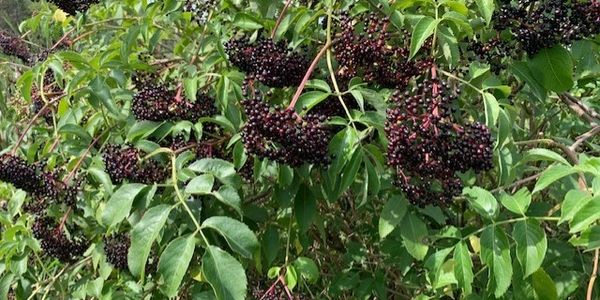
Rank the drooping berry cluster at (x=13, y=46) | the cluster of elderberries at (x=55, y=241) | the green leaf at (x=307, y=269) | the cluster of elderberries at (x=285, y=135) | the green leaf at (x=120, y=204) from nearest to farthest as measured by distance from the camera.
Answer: the cluster of elderberries at (x=285, y=135)
the green leaf at (x=120, y=204)
the green leaf at (x=307, y=269)
the cluster of elderberries at (x=55, y=241)
the drooping berry cluster at (x=13, y=46)

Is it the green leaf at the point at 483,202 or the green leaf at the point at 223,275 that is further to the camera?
the green leaf at the point at 483,202

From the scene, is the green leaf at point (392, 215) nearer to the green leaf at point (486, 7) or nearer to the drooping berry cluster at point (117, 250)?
the green leaf at point (486, 7)

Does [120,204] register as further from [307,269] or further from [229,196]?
[307,269]

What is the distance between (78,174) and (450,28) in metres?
1.24

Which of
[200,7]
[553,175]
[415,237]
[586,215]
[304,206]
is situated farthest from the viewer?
[200,7]

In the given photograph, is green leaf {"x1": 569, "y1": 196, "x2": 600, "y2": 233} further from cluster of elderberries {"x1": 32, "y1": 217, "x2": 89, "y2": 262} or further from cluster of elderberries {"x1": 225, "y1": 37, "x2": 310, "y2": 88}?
cluster of elderberries {"x1": 32, "y1": 217, "x2": 89, "y2": 262}

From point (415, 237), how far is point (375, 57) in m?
0.50

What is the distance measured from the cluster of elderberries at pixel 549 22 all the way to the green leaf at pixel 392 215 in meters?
0.52

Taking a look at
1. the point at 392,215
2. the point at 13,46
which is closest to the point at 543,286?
the point at 392,215

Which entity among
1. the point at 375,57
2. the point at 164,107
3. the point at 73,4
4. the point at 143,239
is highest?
the point at 375,57

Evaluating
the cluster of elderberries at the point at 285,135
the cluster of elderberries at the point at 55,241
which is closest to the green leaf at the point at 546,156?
the cluster of elderberries at the point at 285,135

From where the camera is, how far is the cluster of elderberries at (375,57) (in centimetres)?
171

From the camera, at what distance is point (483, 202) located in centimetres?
171

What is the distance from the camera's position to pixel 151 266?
2211 millimetres
